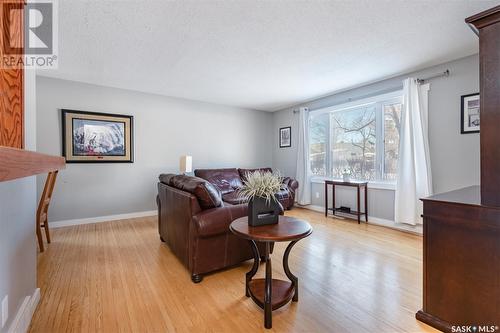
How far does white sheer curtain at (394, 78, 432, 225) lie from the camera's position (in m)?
3.32

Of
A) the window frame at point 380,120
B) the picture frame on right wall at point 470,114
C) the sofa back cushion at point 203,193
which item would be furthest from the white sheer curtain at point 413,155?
the sofa back cushion at point 203,193

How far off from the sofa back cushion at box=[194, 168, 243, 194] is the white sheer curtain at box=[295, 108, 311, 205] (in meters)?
1.41

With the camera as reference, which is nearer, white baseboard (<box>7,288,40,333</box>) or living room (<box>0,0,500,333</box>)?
white baseboard (<box>7,288,40,333</box>)

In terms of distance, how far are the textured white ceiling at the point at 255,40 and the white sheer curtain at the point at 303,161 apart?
4.12 feet

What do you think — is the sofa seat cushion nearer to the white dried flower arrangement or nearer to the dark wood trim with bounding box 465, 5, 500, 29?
the white dried flower arrangement

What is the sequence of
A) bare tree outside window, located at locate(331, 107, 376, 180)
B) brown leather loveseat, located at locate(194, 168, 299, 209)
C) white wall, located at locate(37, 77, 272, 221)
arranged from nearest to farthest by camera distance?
1. white wall, located at locate(37, 77, 272, 221)
2. bare tree outside window, located at locate(331, 107, 376, 180)
3. brown leather loveseat, located at locate(194, 168, 299, 209)

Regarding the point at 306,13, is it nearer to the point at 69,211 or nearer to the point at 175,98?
the point at 175,98

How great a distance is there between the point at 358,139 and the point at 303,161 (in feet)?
4.13

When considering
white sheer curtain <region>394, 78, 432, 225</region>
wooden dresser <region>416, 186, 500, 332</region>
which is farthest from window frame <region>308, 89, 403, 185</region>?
wooden dresser <region>416, 186, 500, 332</region>

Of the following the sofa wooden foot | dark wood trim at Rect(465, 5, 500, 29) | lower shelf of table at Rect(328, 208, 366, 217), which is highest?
dark wood trim at Rect(465, 5, 500, 29)

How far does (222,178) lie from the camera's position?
4.80 metres

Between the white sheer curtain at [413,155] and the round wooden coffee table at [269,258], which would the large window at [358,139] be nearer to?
the white sheer curtain at [413,155]

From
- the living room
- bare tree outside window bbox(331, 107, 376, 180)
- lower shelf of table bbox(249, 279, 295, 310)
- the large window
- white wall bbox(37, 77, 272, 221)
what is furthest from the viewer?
bare tree outside window bbox(331, 107, 376, 180)

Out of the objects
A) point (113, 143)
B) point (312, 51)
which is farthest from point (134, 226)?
point (312, 51)
